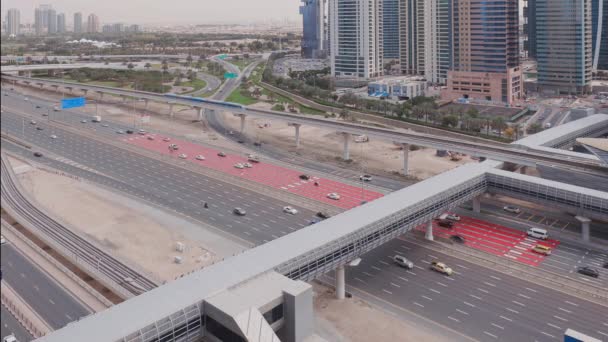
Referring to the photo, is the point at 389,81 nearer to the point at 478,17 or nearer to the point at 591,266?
the point at 478,17

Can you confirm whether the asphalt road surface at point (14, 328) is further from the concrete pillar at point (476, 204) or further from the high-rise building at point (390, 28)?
the high-rise building at point (390, 28)

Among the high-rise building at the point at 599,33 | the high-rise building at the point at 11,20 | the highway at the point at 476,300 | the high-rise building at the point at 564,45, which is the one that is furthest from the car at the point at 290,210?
the high-rise building at the point at 599,33

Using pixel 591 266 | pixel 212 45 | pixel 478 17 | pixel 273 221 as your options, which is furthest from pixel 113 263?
pixel 212 45

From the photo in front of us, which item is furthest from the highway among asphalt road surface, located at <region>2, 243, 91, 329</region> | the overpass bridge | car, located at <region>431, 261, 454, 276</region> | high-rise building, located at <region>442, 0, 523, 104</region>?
high-rise building, located at <region>442, 0, 523, 104</region>

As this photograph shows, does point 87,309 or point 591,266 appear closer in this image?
point 87,309

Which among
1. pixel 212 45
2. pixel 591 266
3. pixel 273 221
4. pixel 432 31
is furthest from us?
pixel 212 45

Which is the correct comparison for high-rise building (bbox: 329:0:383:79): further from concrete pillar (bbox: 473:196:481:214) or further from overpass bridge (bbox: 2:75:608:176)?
concrete pillar (bbox: 473:196:481:214)
